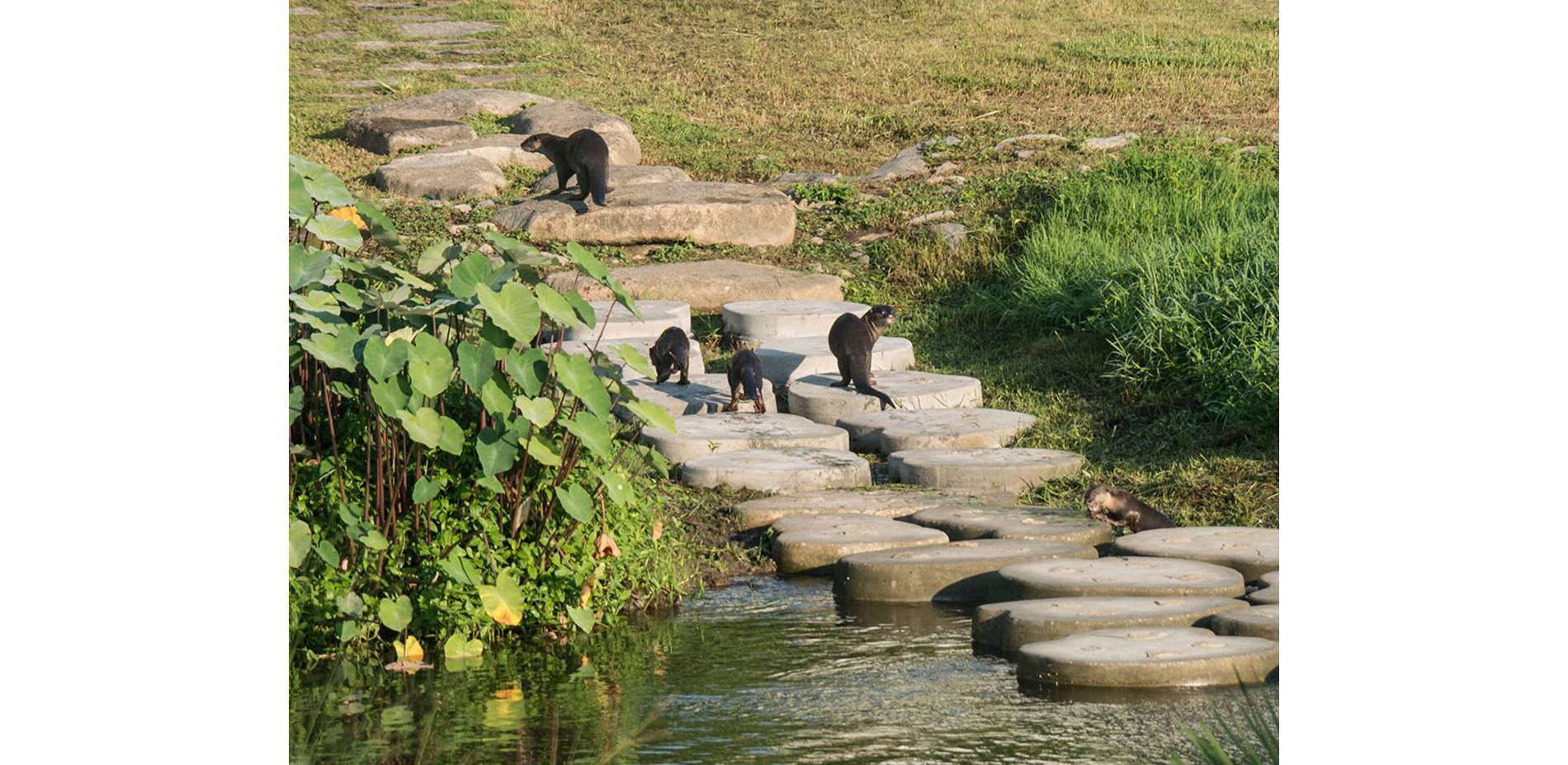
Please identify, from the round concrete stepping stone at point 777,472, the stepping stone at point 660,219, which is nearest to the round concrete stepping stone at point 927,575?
the round concrete stepping stone at point 777,472

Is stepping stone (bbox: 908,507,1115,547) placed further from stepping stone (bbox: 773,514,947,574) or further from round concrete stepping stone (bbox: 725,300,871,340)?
round concrete stepping stone (bbox: 725,300,871,340)

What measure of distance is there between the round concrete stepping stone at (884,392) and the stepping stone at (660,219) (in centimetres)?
232

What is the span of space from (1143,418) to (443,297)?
3.17 meters

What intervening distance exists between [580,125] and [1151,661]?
8048 mm

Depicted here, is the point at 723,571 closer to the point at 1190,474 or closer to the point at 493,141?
the point at 1190,474

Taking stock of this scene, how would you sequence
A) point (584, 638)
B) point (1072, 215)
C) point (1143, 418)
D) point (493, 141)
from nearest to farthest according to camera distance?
point (584, 638), point (1143, 418), point (1072, 215), point (493, 141)

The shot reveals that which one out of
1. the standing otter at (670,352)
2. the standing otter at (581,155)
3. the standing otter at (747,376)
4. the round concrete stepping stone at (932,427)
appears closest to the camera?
the round concrete stepping stone at (932,427)

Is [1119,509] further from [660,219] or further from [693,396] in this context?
[660,219]

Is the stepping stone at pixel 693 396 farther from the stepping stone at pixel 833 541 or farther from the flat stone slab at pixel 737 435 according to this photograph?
the stepping stone at pixel 833 541

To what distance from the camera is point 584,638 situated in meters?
3.76

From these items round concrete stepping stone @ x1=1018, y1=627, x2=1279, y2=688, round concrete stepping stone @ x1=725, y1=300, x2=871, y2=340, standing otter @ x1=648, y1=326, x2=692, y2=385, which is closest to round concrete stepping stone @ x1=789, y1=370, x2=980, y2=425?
standing otter @ x1=648, y1=326, x2=692, y2=385

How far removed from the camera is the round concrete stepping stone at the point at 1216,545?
4090 mm

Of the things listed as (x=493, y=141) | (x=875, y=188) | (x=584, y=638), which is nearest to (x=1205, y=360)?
(x=584, y=638)

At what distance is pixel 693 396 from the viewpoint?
6062 mm
